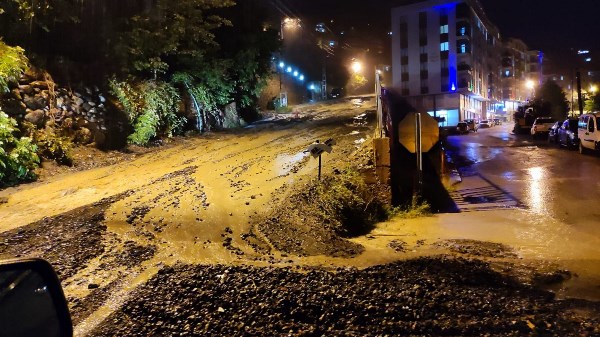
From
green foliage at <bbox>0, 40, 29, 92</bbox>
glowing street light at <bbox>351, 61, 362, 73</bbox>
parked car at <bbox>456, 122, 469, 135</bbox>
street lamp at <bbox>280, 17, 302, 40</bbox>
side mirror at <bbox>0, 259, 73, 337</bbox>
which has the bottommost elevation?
side mirror at <bbox>0, 259, 73, 337</bbox>

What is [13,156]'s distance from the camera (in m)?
11.4

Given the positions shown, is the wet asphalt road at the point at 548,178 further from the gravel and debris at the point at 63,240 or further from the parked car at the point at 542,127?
the gravel and debris at the point at 63,240

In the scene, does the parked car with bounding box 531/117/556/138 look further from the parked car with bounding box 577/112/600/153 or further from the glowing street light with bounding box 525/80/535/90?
the glowing street light with bounding box 525/80/535/90

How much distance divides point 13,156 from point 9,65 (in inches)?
103

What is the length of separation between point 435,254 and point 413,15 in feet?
230

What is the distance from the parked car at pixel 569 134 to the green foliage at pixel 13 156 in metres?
23.7

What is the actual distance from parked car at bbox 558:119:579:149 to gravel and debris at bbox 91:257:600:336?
20130mm

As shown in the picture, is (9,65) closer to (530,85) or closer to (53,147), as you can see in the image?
(53,147)

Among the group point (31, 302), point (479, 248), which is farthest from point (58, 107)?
point (31, 302)

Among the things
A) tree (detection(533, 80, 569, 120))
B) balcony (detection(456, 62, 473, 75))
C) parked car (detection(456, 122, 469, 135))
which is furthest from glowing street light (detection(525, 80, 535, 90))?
parked car (detection(456, 122, 469, 135))

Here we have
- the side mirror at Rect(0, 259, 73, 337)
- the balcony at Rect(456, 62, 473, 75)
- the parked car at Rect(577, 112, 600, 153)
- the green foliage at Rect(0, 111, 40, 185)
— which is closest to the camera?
the side mirror at Rect(0, 259, 73, 337)

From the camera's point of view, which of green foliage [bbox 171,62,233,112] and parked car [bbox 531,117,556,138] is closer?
green foliage [bbox 171,62,233,112]

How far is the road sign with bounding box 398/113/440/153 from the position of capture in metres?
12.1

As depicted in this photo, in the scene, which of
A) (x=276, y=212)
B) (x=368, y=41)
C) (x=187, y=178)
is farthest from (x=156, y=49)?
(x=368, y=41)
